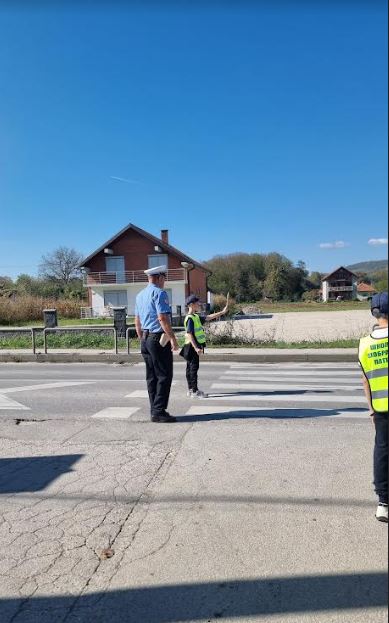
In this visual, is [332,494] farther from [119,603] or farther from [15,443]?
[15,443]

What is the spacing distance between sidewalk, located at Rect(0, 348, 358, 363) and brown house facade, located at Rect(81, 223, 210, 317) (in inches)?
1171

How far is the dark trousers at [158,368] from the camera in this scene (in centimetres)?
584

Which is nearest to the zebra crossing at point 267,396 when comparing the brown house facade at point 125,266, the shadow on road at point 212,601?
the shadow on road at point 212,601

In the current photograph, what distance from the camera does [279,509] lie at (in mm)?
3477

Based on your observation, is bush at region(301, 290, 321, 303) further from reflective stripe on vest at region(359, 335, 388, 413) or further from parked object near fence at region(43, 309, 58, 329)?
reflective stripe on vest at region(359, 335, 388, 413)

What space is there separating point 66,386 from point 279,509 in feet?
21.6

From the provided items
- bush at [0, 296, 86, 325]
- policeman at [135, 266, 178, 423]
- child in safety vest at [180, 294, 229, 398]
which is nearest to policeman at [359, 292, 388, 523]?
policeman at [135, 266, 178, 423]

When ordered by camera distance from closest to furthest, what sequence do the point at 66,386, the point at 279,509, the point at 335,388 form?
the point at 279,509 < the point at 335,388 < the point at 66,386

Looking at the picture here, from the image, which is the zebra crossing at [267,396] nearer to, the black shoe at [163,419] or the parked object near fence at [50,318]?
the black shoe at [163,419]

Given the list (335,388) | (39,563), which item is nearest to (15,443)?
(39,563)

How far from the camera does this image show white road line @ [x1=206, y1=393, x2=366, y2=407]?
7352mm

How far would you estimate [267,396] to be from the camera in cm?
780

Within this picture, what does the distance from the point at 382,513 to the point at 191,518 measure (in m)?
1.33

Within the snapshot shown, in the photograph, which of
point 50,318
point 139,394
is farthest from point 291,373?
point 50,318
